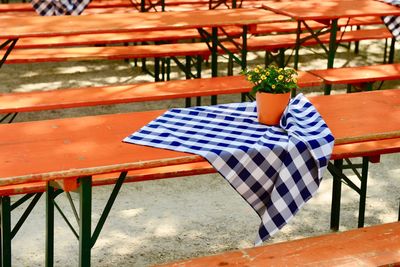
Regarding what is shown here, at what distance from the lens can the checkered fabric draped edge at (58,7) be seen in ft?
24.7

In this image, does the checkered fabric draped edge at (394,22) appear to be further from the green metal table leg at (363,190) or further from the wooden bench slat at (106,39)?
the green metal table leg at (363,190)

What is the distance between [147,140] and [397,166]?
2956 millimetres

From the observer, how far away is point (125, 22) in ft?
20.4

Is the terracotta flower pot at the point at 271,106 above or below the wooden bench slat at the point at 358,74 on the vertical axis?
above

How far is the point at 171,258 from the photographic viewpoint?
4.50 metres

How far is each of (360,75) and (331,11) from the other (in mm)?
626

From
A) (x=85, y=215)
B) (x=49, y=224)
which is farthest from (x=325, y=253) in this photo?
(x=49, y=224)

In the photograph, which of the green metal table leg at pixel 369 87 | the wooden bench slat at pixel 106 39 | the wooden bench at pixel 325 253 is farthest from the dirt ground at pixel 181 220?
the wooden bench slat at pixel 106 39

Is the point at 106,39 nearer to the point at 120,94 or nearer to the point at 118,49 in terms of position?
the point at 118,49

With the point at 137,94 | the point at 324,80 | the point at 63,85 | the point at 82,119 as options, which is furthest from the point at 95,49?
the point at 82,119

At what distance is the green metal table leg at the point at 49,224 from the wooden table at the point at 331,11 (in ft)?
10.4

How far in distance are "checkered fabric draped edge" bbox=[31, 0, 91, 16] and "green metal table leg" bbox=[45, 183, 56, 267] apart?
12.9ft

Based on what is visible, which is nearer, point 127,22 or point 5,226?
point 5,226

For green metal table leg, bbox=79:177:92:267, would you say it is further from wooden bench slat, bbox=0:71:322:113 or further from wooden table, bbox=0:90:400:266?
wooden bench slat, bbox=0:71:322:113
